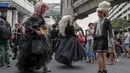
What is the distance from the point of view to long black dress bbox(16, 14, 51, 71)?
697 cm

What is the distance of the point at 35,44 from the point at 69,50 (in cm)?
238

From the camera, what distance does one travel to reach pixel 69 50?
29.8 ft

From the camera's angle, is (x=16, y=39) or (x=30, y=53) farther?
(x=16, y=39)

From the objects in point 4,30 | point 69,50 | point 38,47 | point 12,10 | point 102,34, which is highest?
point 12,10

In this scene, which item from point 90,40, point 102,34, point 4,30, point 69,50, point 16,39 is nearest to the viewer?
point 102,34

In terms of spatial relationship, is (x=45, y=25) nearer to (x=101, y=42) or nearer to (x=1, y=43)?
(x=101, y=42)

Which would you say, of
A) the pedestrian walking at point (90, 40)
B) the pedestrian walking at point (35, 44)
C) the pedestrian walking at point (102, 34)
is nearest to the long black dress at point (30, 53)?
the pedestrian walking at point (35, 44)

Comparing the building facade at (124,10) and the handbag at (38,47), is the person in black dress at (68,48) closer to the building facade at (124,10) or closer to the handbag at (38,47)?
the handbag at (38,47)

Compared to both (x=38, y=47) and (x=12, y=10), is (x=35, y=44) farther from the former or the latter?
(x=12, y=10)

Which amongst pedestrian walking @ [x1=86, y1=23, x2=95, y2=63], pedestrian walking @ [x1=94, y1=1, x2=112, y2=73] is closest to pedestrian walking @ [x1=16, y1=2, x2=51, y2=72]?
pedestrian walking @ [x1=94, y1=1, x2=112, y2=73]

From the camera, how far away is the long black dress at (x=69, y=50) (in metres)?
9.01

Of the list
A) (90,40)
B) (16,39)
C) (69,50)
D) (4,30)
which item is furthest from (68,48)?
(16,39)

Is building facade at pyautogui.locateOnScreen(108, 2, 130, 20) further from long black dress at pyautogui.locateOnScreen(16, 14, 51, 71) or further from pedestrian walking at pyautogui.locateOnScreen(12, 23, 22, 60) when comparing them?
long black dress at pyautogui.locateOnScreen(16, 14, 51, 71)

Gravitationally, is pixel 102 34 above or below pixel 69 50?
above
